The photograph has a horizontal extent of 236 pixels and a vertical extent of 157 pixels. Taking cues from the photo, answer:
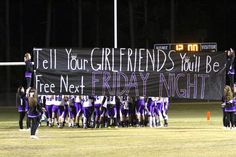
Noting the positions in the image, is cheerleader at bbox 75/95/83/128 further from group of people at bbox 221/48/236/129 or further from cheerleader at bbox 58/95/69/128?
group of people at bbox 221/48/236/129

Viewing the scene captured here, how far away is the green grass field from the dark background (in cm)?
2740

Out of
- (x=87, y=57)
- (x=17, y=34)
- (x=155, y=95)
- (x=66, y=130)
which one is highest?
(x=17, y=34)

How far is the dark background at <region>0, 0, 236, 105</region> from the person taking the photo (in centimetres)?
4628

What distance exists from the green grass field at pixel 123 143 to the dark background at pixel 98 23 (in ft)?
89.9

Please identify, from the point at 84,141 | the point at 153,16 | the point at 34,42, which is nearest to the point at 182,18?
the point at 153,16

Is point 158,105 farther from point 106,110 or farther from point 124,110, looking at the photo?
point 106,110

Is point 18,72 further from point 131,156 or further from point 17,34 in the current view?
point 131,156

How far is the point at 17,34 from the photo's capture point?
46.9 m

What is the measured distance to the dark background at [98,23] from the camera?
46281mm

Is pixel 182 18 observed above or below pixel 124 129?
above

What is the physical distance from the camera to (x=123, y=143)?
15.1m

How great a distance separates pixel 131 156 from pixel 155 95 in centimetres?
687

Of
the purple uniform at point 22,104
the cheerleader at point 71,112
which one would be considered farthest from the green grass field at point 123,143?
the cheerleader at point 71,112

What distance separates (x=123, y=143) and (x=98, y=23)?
107 ft
